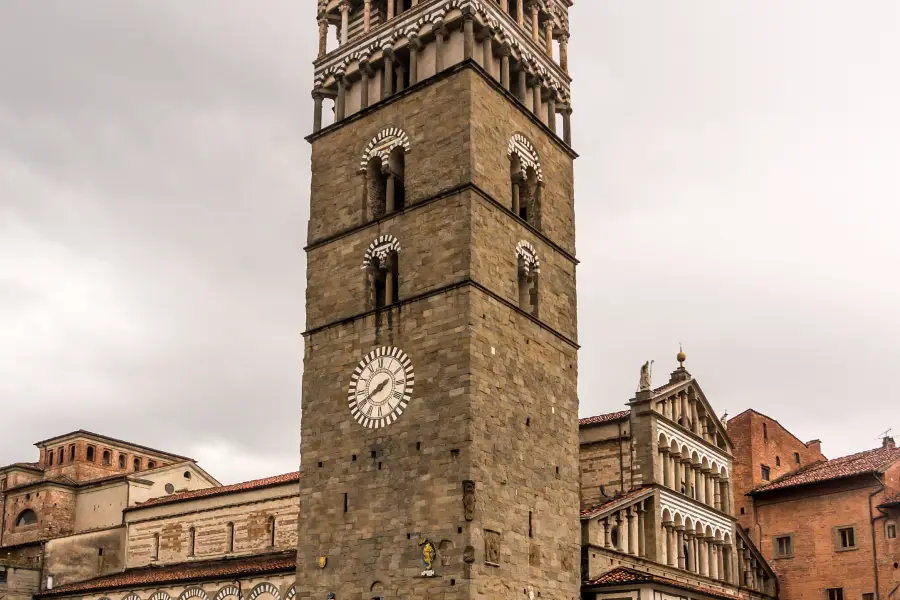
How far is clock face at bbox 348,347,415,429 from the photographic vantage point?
25.8m

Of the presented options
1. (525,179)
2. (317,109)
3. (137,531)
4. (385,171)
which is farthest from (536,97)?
(137,531)

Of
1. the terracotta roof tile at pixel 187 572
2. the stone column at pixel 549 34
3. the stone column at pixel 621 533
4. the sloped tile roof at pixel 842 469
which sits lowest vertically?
the terracotta roof tile at pixel 187 572

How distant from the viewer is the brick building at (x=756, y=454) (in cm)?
4050

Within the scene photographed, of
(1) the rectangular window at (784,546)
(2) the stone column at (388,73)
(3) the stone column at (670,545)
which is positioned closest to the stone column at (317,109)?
(2) the stone column at (388,73)

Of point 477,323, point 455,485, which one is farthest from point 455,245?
point 455,485

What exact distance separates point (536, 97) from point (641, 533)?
1220 cm

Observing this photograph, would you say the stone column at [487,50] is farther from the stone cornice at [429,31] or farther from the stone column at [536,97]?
the stone column at [536,97]

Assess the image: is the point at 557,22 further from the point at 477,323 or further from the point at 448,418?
the point at 448,418

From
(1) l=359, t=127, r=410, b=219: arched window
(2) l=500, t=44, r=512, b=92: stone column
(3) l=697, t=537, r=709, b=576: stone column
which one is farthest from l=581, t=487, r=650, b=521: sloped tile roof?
(2) l=500, t=44, r=512, b=92: stone column

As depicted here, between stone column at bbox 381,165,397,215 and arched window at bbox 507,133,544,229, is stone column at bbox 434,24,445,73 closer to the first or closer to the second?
arched window at bbox 507,133,544,229

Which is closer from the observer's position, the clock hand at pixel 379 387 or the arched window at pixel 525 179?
the clock hand at pixel 379 387

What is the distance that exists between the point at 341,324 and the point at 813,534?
63.5 ft

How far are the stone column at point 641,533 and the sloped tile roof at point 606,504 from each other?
369mm

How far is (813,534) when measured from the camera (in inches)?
1485
